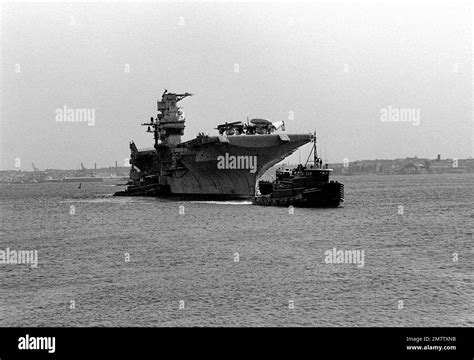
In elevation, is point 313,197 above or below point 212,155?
below

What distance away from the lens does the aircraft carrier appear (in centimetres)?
4778

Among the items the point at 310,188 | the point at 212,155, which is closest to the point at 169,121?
the point at 212,155

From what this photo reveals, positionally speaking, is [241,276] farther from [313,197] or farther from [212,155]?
[212,155]

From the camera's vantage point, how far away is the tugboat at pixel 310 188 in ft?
146

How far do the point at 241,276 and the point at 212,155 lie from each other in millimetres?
31626

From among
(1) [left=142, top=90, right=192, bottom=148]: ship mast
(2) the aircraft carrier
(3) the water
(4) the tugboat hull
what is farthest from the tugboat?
(1) [left=142, top=90, right=192, bottom=148]: ship mast

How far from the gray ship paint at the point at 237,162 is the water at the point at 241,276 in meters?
13.5

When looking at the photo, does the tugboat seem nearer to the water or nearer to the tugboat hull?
the tugboat hull

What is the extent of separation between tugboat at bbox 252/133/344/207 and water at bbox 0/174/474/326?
7883 mm

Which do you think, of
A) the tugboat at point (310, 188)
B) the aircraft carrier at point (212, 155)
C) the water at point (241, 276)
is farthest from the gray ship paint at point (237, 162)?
the water at point (241, 276)

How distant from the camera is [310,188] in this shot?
44.9 m

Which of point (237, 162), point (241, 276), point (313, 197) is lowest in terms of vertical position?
point (241, 276)
